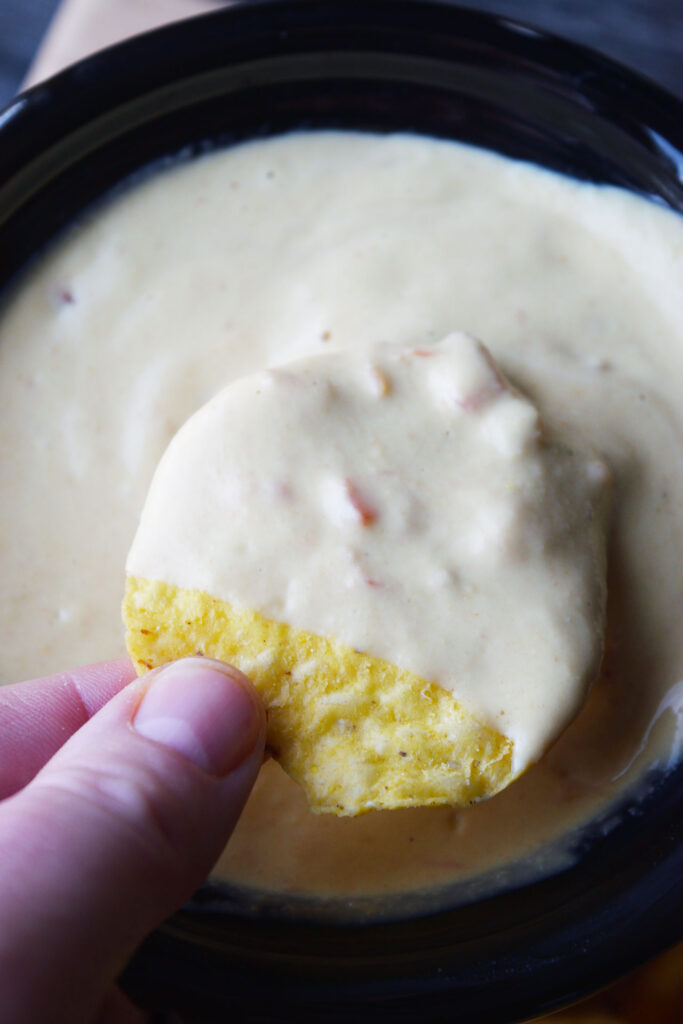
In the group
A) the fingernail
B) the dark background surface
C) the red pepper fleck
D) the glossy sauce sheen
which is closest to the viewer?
the fingernail

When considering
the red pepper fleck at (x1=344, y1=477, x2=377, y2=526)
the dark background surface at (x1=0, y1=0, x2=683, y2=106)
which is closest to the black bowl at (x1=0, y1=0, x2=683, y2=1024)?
the red pepper fleck at (x1=344, y1=477, x2=377, y2=526)

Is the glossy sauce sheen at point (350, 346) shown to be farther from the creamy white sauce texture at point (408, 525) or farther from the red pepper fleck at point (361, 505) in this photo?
the red pepper fleck at point (361, 505)

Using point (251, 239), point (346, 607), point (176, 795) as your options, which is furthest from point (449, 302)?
point (176, 795)

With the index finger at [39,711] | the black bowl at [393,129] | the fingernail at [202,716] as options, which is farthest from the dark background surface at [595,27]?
the fingernail at [202,716]

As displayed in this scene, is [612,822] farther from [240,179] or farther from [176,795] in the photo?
→ [240,179]

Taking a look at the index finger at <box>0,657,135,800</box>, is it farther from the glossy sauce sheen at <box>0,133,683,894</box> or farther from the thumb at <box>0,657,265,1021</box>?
the thumb at <box>0,657,265,1021</box>

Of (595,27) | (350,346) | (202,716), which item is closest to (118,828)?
(202,716)
